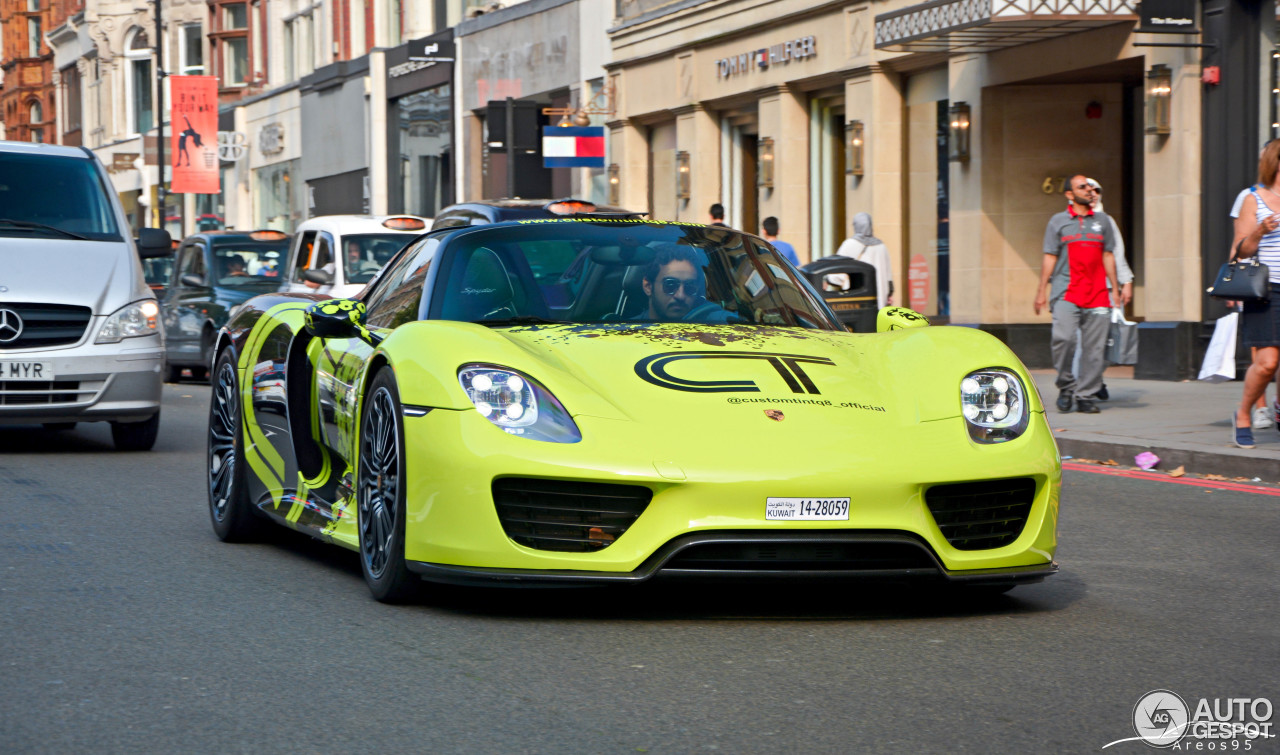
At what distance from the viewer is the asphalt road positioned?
4180mm

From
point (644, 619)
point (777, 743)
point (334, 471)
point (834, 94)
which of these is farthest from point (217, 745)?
point (834, 94)

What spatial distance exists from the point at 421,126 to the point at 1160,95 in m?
25.1

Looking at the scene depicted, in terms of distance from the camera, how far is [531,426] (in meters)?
5.32

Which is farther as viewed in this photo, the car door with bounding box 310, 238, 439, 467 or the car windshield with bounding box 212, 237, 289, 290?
the car windshield with bounding box 212, 237, 289, 290

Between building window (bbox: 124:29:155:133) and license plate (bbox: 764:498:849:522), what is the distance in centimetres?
6617

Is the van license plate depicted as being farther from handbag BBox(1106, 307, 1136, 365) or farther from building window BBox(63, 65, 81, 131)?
building window BBox(63, 65, 81, 131)

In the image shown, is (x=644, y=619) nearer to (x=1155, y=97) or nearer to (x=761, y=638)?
(x=761, y=638)

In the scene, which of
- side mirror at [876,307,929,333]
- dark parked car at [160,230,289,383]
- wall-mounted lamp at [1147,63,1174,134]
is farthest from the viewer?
dark parked car at [160,230,289,383]

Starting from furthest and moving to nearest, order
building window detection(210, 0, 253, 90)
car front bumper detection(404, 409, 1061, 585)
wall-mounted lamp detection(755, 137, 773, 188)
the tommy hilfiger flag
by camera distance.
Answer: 1. building window detection(210, 0, 253, 90)
2. wall-mounted lamp detection(755, 137, 773, 188)
3. the tommy hilfiger flag
4. car front bumper detection(404, 409, 1061, 585)

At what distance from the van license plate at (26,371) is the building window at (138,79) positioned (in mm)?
59349

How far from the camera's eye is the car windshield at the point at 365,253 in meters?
16.5

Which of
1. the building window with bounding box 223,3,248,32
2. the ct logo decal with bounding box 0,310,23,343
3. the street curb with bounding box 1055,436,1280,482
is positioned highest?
the building window with bounding box 223,3,248,32

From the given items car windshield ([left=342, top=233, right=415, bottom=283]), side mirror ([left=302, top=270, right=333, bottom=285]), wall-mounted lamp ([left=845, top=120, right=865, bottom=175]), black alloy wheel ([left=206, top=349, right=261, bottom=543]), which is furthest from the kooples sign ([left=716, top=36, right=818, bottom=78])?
black alloy wheel ([left=206, top=349, right=261, bottom=543])

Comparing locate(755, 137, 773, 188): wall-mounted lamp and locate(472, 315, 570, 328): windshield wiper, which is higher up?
locate(755, 137, 773, 188): wall-mounted lamp
